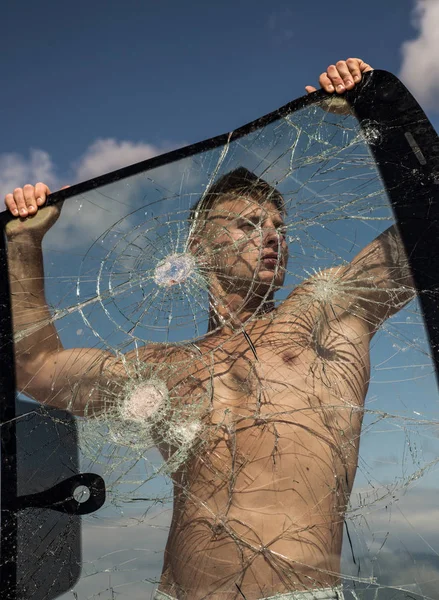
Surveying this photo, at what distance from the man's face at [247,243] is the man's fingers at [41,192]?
0.57 m

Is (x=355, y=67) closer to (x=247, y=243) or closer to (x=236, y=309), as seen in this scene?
(x=247, y=243)

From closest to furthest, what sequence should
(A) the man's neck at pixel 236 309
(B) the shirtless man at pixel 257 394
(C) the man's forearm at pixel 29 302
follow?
(B) the shirtless man at pixel 257 394, (A) the man's neck at pixel 236 309, (C) the man's forearm at pixel 29 302

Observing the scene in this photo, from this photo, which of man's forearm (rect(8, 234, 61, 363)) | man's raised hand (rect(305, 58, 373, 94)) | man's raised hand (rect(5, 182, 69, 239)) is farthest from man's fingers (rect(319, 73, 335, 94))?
man's forearm (rect(8, 234, 61, 363))

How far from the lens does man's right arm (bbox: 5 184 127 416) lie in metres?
1.71

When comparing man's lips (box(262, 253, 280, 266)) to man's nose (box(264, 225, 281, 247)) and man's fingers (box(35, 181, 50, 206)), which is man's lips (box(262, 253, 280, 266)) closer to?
man's nose (box(264, 225, 281, 247))

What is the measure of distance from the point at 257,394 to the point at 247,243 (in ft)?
1.30

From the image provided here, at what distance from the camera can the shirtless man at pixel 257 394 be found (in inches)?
55.4

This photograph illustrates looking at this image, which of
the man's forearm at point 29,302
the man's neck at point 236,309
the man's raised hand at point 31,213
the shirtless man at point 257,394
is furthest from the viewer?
the man's raised hand at point 31,213

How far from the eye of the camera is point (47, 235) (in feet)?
6.39

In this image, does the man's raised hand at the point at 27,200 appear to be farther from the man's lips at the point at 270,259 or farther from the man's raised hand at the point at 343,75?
the man's raised hand at the point at 343,75

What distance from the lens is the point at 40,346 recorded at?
183cm

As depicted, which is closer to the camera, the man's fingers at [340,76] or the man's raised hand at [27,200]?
the man's fingers at [340,76]

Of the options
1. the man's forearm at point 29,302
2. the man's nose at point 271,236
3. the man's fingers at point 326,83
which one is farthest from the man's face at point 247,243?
the man's forearm at point 29,302

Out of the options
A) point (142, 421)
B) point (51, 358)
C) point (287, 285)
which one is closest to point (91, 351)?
point (51, 358)
